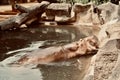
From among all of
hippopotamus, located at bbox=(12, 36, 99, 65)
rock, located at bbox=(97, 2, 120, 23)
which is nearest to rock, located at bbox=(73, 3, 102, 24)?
rock, located at bbox=(97, 2, 120, 23)

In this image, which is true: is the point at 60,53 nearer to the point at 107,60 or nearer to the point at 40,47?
the point at 40,47

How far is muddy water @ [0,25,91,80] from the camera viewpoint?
16.9 feet

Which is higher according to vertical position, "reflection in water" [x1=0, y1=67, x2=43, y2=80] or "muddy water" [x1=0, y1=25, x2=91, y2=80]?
"reflection in water" [x1=0, y1=67, x2=43, y2=80]

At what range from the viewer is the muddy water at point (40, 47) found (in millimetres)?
5141

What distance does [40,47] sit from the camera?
276 inches

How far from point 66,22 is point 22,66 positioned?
5133 mm

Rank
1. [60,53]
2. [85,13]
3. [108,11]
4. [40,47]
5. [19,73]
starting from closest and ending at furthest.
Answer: [19,73] < [60,53] < [40,47] < [108,11] < [85,13]

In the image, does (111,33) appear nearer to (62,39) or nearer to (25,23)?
(62,39)

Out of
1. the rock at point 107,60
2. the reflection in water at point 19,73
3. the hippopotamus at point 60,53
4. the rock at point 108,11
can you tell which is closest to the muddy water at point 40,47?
the reflection in water at point 19,73

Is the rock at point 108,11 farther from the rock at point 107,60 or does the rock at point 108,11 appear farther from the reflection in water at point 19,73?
the rock at point 107,60

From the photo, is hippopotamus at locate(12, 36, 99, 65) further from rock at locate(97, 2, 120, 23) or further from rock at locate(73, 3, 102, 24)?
rock at locate(73, 3, 102, 24)

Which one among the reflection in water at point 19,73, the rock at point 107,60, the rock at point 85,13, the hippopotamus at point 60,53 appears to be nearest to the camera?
the rock at point 107,60

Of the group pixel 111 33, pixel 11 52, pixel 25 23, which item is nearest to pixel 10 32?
pixel 25 23

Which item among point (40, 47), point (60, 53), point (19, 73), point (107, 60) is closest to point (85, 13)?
point (40, 47)
